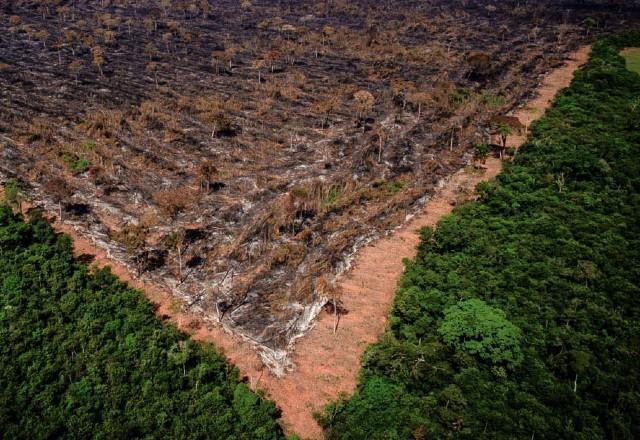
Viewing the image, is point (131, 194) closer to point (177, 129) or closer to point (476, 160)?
point (177, 129)

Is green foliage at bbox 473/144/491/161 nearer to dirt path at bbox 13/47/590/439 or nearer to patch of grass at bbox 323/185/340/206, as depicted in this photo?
dirt path at bbox 13/47/590/439

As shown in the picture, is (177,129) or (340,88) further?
(340,88)

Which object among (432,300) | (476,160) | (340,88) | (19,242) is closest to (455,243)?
(432,300)

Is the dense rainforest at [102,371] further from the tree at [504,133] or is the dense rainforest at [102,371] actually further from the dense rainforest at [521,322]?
the tree at [504,133]

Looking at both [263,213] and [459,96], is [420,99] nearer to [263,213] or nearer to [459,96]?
[459,96]

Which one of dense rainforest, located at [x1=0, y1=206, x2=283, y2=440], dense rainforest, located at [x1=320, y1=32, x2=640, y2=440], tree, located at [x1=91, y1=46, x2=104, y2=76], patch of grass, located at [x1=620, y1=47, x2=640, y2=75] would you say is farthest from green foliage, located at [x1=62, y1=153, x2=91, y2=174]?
patch of grass, located at [x1=620, y1=47, x2=640, y2=75]

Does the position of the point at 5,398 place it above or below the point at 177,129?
below

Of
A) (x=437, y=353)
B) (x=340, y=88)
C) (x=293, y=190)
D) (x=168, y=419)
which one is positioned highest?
(x=340, y=88)

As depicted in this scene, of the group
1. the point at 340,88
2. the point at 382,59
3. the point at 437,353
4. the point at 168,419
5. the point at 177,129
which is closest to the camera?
the point at 168,419

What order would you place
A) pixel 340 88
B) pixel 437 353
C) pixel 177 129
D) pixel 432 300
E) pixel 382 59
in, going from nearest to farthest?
pixel 437 353
pixel 432 300
pixel 177 129
pixel 340 88
pixel 382 59
